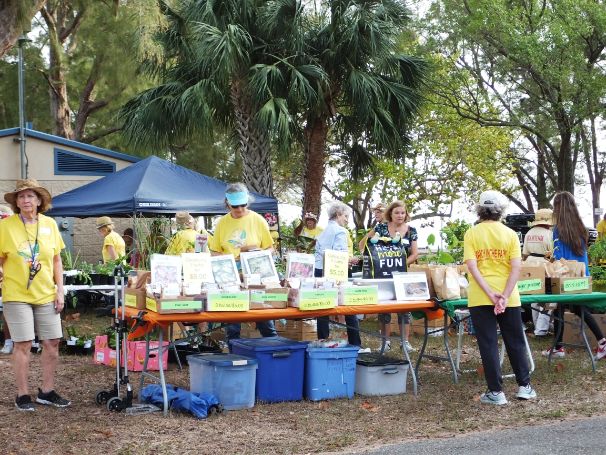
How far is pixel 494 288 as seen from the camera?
6.04 meters

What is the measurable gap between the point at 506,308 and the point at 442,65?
15569mm

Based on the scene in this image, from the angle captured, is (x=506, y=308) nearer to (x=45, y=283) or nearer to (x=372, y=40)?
(x=45, y=283)

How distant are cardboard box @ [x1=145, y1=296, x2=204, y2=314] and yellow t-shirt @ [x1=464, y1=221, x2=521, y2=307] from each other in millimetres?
2035

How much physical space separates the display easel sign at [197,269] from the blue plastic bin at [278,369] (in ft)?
2.35

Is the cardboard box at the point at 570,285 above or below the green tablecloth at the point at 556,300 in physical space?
above

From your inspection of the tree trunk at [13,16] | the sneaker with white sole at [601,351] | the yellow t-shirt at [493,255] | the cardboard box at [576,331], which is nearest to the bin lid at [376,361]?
the yellow t-shirt at [493,255]

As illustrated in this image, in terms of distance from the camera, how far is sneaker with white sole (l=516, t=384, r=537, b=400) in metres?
6.23

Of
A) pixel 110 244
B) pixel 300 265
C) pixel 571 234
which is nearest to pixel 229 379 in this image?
pixel 300 265

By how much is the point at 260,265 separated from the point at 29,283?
1716 mm

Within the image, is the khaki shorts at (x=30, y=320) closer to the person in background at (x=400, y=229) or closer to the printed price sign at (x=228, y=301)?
the printed price sign at (x=228, y=301)

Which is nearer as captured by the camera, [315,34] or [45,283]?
[45,283]

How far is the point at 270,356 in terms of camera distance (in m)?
6.26

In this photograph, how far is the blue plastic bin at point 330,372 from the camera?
637cm

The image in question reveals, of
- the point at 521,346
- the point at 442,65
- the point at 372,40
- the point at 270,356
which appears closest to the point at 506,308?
the point at 521,346
